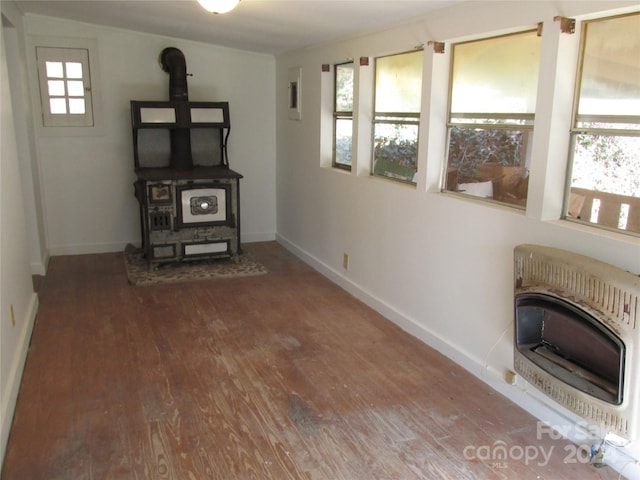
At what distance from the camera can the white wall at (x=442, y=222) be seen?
2340mm

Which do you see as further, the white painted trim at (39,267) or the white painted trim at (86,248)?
the white painted trim at (86,248)

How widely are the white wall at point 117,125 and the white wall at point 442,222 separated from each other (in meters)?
0.90

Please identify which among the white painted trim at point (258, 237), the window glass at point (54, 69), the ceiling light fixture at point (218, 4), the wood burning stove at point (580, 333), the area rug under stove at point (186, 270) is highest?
the ceiling light fixture at point (218, 4)

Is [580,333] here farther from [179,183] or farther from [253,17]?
[179,183]

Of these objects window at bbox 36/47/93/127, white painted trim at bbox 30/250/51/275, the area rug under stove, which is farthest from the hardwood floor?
window at bbox 36/47/93/127

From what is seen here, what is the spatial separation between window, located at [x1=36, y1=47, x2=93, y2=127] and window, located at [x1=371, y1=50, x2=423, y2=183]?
285 cm

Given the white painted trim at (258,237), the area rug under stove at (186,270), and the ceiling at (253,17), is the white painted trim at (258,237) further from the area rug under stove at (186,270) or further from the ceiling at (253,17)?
the ceiling at (253,17)

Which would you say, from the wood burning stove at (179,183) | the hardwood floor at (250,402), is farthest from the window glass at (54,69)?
the hardwood floor at (250,402)

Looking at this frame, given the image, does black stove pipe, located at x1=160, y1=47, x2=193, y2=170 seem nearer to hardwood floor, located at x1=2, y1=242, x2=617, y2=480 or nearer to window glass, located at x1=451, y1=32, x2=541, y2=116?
hardwood floor, located at x1=2, y1=242, x2=617, y2=480

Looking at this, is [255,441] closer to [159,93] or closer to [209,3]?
[209,3]

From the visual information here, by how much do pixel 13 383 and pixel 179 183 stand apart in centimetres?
231

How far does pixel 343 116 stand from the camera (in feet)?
14.4

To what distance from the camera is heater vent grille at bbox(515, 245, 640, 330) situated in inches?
74.6

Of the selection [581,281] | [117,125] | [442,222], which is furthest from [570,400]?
[117,125]
